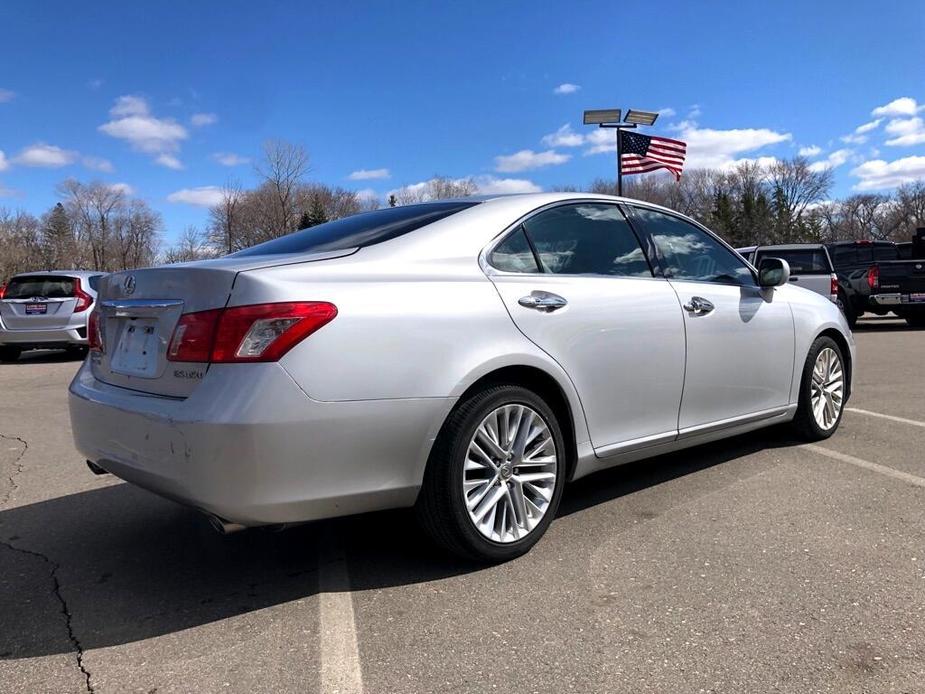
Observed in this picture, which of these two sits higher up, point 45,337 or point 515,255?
point 515,255

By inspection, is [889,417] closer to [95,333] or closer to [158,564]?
[158,564]

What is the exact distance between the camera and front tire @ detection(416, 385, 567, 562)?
2.86m

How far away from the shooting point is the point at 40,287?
12.1 m

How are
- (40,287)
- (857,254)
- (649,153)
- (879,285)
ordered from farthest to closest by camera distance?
(649,153) < (857,254) < (879,285) < (40,287)

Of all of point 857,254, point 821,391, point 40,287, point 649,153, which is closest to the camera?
point 821,391

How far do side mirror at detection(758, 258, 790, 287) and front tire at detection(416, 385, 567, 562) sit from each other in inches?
81.3

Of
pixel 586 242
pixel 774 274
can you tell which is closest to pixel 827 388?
pixel 774 274

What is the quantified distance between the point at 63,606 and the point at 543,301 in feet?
7.53

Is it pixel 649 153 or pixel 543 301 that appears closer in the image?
pixel 543 301

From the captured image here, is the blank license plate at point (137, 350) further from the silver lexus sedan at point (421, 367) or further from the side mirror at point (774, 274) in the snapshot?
the side mirror at point (774, 274)

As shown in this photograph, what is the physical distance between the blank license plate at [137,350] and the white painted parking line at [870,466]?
3.97 metres

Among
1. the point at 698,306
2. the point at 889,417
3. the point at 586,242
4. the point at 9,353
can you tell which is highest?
the point at 586,242

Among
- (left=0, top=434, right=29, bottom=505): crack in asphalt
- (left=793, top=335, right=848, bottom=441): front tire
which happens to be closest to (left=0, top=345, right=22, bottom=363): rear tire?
(left=0, top=434, right=29, bottom=505): crack in asphalt

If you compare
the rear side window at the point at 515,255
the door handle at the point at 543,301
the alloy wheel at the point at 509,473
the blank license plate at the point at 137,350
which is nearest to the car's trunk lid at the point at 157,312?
the blank license plate at the point at 137,350
